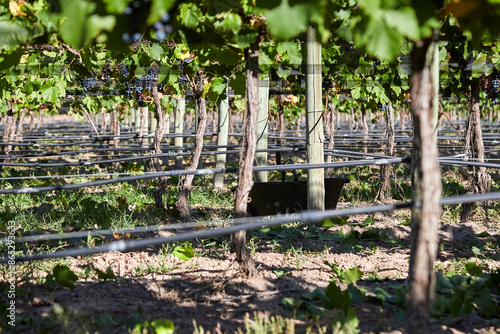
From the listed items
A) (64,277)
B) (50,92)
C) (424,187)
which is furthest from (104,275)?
(50,92)

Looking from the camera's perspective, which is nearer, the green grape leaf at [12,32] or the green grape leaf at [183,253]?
the green grape leaf at [12,32]

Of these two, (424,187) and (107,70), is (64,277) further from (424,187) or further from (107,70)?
(107,70)

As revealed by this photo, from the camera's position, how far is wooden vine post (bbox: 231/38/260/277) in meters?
2.35

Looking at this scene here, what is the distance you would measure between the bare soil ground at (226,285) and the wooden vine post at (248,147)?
0.37 feet

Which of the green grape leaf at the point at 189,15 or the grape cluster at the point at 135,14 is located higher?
the green grape leaf at the point at 189,15

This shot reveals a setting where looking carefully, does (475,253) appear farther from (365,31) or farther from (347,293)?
(365,31)

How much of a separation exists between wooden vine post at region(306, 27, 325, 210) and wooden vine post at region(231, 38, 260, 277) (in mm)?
1495

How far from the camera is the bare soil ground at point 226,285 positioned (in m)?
2.07

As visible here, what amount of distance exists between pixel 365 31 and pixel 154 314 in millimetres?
1503

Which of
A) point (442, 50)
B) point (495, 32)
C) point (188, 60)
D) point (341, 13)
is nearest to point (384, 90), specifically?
point (442, 50)

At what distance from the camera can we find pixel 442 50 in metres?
4.09

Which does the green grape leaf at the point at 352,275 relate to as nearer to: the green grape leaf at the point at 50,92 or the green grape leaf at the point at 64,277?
the green grape leaf at the point at 64,277

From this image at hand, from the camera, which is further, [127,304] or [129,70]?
[129,70]

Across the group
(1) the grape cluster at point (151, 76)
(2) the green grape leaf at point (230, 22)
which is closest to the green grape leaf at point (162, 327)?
(2) the green grape leaf at point (230, 22)
